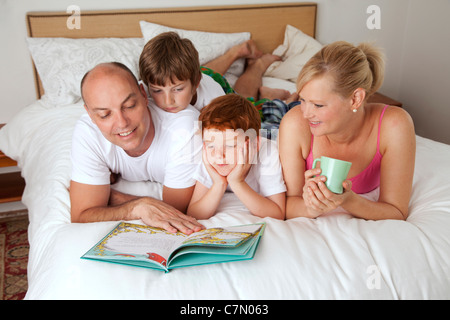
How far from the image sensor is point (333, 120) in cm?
133

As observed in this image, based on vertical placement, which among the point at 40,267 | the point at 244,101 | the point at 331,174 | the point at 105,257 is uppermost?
the point at 244,101

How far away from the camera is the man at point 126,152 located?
1.36m

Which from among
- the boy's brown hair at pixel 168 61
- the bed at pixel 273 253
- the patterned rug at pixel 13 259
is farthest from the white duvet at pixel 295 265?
the patterned rug at pixel 13 259

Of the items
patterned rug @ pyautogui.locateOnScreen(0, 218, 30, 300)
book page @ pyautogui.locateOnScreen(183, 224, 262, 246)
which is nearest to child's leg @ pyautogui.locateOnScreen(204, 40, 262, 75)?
patterned rug @ pyautogui.locateOnScreen(0, 218, 30, 300)

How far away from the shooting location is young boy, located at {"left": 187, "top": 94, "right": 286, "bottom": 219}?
1.34 m

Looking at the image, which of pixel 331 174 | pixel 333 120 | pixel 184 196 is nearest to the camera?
pixel 331 174

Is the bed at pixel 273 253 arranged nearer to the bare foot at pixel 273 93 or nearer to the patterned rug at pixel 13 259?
the patterned rug at pixel 13 259

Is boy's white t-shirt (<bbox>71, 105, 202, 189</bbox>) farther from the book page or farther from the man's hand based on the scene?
the book page
